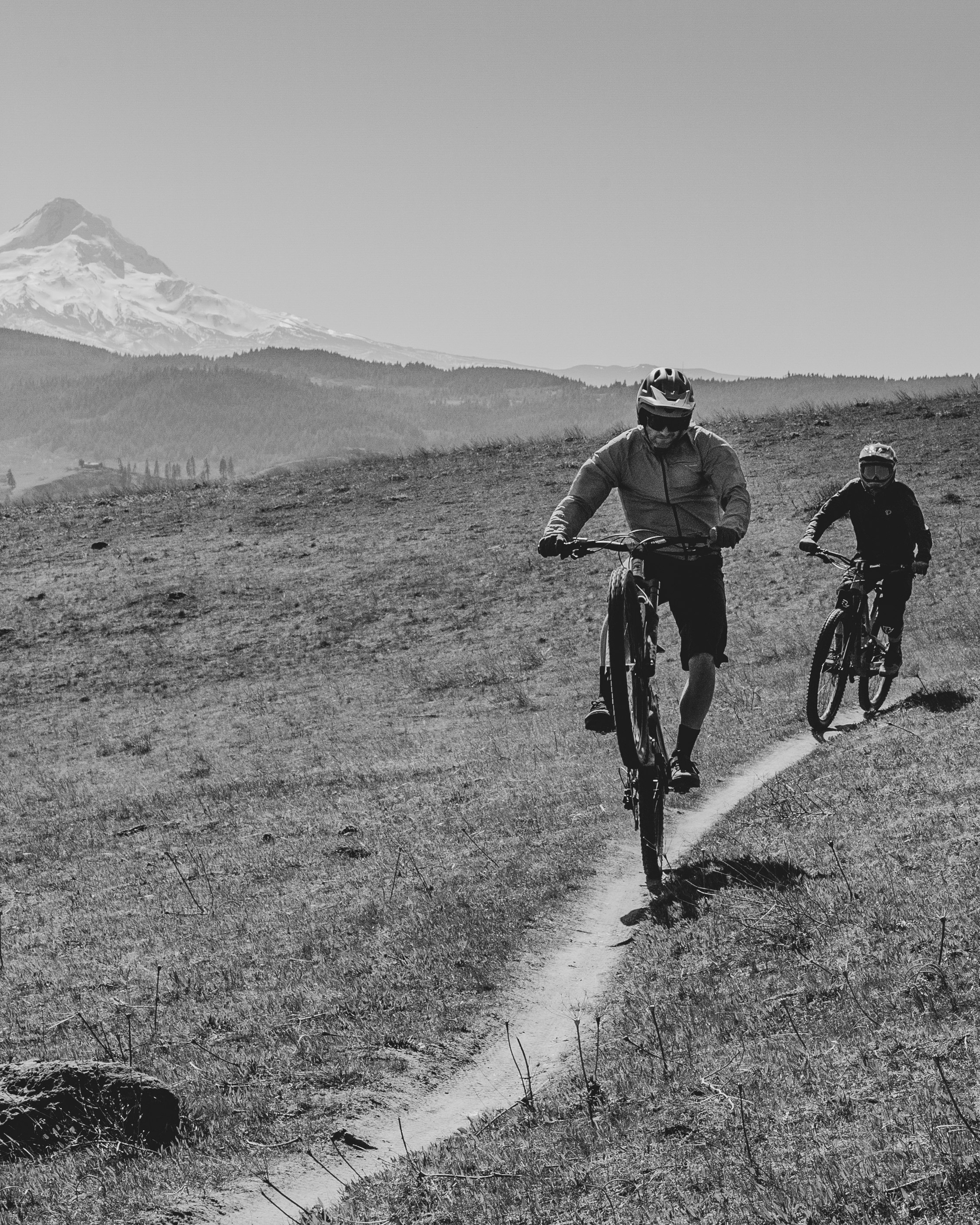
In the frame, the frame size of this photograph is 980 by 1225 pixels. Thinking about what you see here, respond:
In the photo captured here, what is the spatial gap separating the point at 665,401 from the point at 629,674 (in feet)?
5.83

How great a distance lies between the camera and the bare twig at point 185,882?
8930 millimetres

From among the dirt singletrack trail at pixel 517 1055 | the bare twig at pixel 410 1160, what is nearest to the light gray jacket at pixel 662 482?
the dirt singletrack trail at pixel 517 1055

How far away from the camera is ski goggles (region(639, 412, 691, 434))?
25.6 feet

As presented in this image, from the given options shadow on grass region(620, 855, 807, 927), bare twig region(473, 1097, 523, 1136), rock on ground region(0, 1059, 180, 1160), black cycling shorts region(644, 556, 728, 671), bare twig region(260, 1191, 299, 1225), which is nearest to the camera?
bare twig region(260, 1191, 299, 1225)

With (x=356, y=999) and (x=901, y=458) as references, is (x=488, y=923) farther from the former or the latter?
(x=901, y=458)

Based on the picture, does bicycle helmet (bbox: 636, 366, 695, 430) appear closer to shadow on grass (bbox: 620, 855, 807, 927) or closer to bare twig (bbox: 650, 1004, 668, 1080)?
shadow on grass (bbox: 620, 855, 807, 927)

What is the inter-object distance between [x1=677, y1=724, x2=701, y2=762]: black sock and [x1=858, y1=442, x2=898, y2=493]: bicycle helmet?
557cm

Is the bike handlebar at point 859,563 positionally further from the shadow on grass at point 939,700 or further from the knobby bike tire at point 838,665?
the shadow on grass at point 939,700

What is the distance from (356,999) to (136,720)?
48.2 feet

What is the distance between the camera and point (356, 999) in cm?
633

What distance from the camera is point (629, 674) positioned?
7.79 m

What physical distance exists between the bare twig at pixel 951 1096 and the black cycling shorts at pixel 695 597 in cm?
419

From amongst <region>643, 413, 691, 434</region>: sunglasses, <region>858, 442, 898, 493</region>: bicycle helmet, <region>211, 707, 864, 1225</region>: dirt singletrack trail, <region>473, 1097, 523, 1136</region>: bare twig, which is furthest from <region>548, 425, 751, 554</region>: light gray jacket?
<region>858, 442, 898, 493</region>: bicycle helmet

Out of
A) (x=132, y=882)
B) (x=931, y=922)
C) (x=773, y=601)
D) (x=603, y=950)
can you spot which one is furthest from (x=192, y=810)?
(x=773, y=601)
